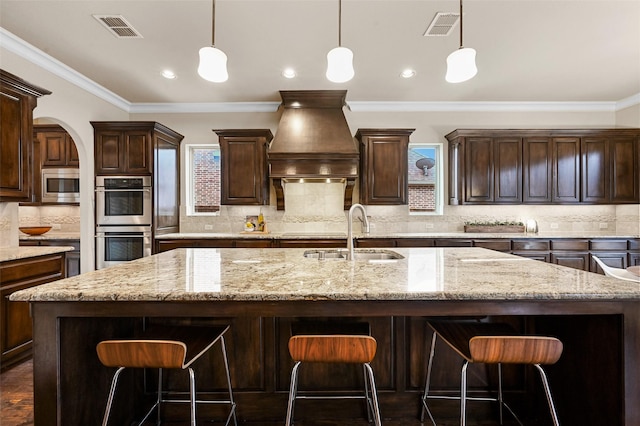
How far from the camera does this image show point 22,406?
2137 millimetres

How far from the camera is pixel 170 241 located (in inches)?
160

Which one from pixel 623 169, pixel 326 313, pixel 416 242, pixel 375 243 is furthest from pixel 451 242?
pixel 326 313

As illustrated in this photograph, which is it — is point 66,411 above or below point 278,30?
below

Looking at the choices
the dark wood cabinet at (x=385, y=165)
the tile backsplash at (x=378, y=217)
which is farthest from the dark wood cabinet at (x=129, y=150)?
the dark wood cabinet at (x=385, y=165)

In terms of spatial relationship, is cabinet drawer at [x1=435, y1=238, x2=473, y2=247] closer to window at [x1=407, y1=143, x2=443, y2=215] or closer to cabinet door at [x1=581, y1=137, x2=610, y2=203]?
window at [x1=407, y1=143, x2=443, y2=215]

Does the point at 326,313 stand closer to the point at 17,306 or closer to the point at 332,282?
the point at 332,282

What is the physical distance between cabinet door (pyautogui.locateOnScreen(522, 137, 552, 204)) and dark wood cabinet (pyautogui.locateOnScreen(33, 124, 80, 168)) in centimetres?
610

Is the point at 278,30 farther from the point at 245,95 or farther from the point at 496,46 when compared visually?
the point at 496,46

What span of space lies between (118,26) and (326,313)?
118 inches

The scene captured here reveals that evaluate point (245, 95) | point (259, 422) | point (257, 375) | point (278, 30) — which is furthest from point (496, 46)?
point (259, 422)

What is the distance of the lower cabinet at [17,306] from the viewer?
2463 millimetres

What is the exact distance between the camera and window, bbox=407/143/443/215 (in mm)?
4836

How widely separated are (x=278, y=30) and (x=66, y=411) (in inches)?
115

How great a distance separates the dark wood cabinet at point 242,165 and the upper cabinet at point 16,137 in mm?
1936
